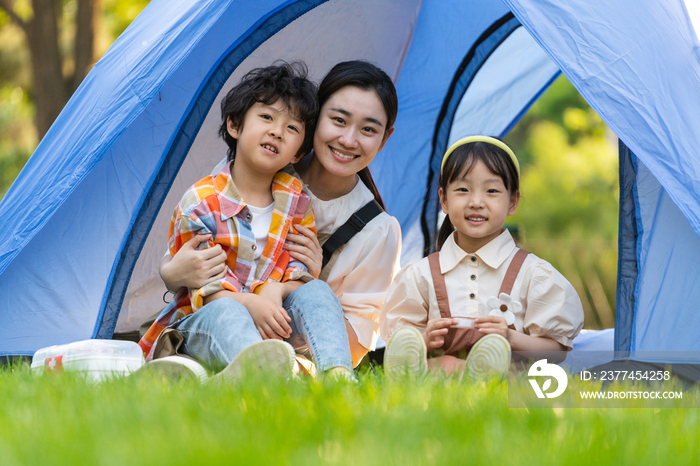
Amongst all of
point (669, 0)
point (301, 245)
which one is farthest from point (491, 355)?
point (669, 0)

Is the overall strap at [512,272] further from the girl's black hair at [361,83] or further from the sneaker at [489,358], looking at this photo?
the girl's black hair at [361,83]

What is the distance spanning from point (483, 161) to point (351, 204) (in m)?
0.47

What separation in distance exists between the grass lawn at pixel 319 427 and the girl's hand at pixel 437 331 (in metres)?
0.49

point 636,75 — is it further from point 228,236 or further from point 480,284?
point 228,236

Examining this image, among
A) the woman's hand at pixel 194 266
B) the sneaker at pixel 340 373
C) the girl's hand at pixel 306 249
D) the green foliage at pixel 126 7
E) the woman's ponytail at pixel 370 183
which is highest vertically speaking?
the green foliage at pixel 126 7

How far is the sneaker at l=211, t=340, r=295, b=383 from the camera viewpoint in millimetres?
1511

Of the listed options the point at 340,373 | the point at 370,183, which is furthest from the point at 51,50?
the point at 340,373

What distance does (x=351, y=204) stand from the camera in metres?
2.33

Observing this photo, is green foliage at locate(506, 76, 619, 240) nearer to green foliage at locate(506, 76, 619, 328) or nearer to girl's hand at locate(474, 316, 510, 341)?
green foliage at locate(506, 76, 619, 328)

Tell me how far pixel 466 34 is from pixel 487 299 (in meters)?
1.56

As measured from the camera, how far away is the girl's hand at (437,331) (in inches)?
74.9

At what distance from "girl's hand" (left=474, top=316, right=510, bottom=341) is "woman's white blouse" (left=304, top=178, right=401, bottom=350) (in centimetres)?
44

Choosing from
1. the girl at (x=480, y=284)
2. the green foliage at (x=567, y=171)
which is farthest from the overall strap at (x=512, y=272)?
the green foliage at (x=567, y=171)

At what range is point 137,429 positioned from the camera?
106cm
